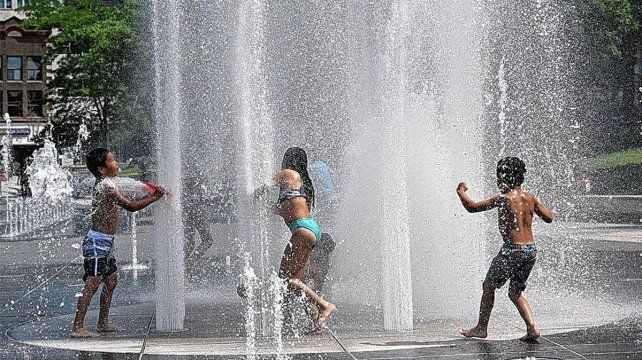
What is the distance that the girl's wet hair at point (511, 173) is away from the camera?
769 centimetres

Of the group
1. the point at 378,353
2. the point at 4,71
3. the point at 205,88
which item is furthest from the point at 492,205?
the point at 4,71

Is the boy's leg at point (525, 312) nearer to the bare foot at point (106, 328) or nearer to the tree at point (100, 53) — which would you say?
the bare foot at point (106, 328)

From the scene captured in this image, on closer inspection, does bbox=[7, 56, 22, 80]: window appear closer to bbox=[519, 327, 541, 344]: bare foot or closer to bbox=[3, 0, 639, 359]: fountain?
bbox=[3, 0, 639, 359]: fountain

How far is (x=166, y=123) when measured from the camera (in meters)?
8.57

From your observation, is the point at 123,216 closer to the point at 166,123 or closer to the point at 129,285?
the point at 129,285

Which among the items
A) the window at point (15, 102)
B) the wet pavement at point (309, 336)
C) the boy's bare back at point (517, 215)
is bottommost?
the wet pavement at point (309, 336)

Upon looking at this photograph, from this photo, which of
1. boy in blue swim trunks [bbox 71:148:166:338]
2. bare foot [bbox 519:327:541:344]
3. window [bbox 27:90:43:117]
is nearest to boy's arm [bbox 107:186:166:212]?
boy in blue swim trunks [bbox 71:148:166:338]

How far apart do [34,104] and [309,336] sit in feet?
241

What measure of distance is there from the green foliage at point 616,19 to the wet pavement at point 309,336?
97.3 ft

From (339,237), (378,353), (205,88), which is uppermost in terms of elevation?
(205,88)

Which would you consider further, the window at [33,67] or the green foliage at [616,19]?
the window at [33,67]

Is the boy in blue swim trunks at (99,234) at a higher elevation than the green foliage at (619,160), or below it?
below

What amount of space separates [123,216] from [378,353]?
22.0 metres

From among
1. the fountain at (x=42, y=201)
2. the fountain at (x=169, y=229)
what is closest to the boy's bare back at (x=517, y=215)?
the fountain at (x=169, y=229)
